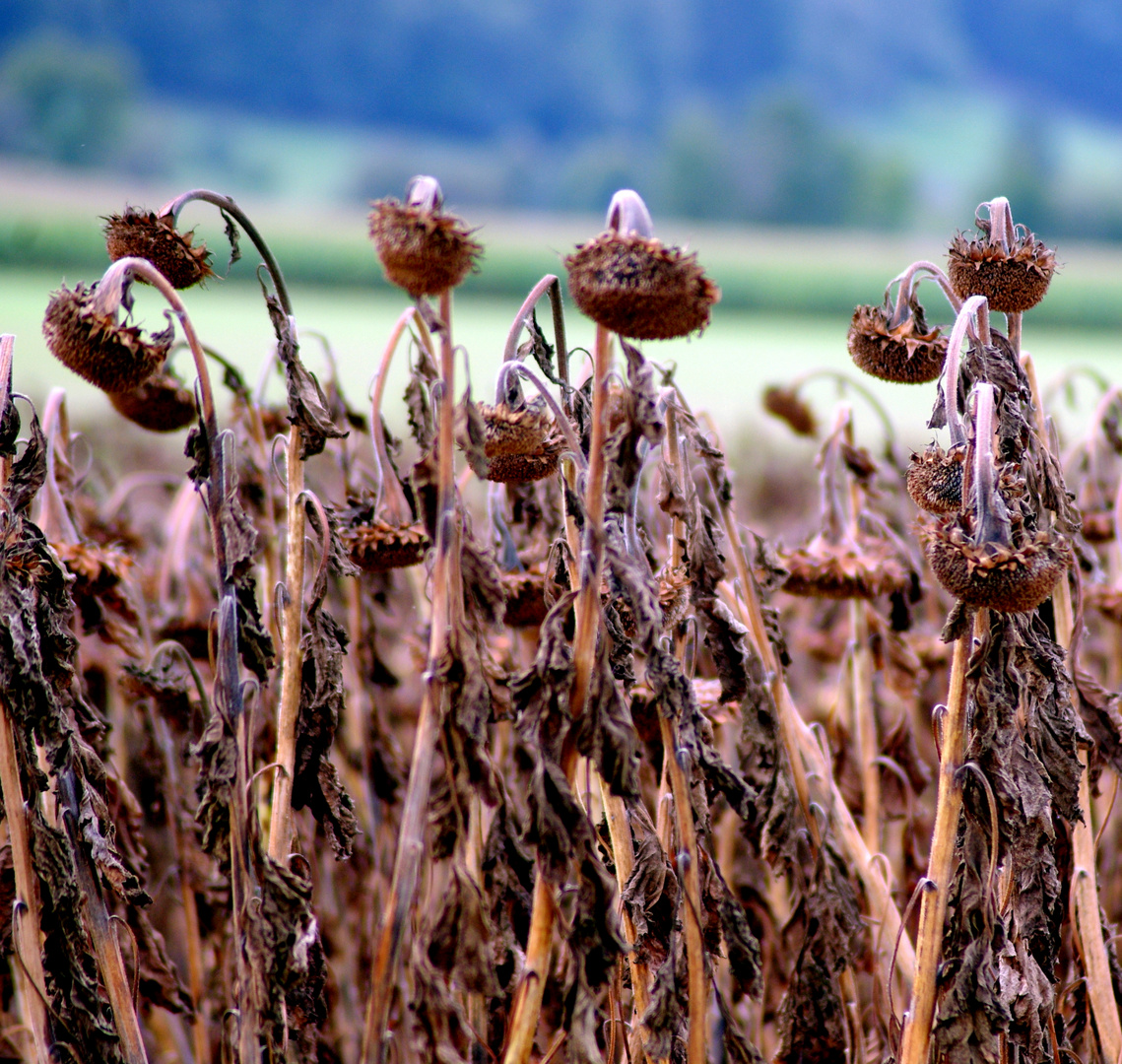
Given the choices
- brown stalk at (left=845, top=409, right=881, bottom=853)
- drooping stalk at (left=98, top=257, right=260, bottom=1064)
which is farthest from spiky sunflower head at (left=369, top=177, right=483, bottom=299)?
brown stalk at (left=845, top=409, right=881, bottom=853)

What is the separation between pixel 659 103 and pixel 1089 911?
877 cm

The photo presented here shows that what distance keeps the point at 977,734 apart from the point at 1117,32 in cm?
1007

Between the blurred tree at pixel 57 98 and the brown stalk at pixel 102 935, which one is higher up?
the blurred tree at pixel 57 98

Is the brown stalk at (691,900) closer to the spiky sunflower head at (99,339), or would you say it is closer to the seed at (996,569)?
the seed at (996,569)

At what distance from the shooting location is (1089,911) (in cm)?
117

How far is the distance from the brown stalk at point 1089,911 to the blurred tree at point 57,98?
5277 mm

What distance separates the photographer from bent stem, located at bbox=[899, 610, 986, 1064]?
90 centimetres

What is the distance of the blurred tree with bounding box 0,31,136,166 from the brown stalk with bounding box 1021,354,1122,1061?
5.28m

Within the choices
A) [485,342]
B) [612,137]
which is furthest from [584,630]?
A: [612,137]

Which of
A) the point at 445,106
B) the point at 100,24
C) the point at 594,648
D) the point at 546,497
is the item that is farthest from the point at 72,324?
the point at 445,106

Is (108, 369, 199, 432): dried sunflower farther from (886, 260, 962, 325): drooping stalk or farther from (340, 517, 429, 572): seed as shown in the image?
(886, 260, 962, 325): drooping stalk

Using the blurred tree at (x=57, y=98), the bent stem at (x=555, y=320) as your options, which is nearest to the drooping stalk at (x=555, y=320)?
the bent stem at (x=555, y=320)

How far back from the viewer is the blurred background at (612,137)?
5438mm

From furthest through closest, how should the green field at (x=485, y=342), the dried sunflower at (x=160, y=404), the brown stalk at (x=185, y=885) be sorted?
the green field at (x=485, y=342)
the brown stalk at (x=185, y=885)
the dried sunflower at (x=160, y=404)
